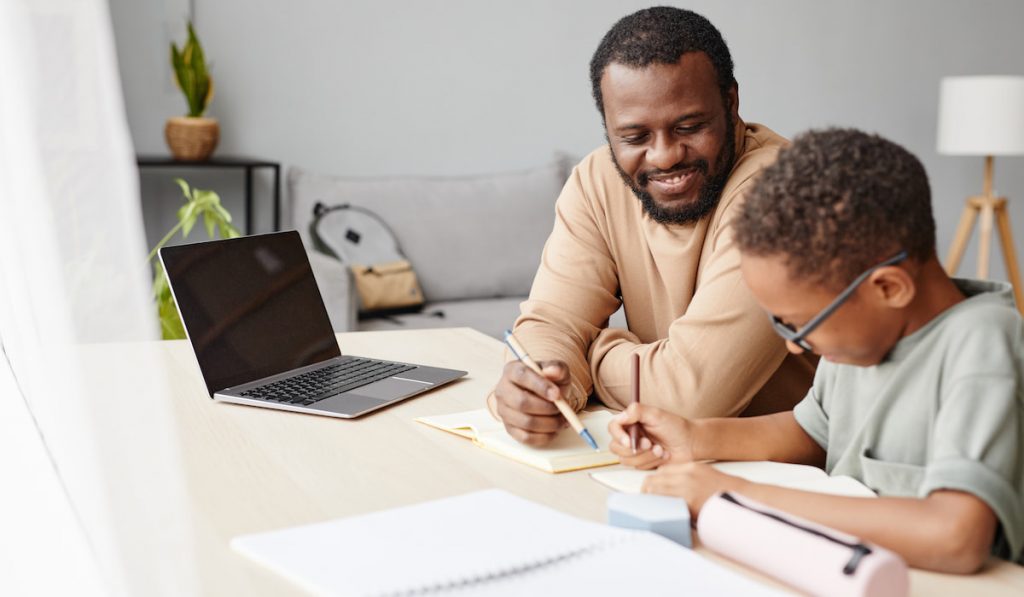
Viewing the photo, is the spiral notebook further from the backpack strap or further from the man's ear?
the backpack strap

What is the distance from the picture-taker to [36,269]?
1.72ft

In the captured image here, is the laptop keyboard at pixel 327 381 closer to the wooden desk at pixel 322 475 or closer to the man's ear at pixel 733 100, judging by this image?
the wooden desk at pixel 322 475

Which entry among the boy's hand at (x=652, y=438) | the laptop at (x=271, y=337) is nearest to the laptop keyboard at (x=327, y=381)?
the laptop at (x=271, y=337)

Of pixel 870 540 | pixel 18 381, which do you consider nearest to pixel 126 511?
pixel 18 381

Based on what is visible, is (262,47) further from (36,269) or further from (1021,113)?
(36,269)

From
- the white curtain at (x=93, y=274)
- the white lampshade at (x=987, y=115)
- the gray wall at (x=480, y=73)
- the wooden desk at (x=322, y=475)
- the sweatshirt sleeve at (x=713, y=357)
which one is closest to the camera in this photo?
the white curtain at (x=93, y=274)

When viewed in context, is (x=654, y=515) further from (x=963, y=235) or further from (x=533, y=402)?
(x=963, y=235)

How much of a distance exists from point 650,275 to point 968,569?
2.59 ft

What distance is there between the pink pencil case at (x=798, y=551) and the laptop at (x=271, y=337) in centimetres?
53

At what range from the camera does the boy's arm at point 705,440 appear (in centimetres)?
100

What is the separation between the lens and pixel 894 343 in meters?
0.88

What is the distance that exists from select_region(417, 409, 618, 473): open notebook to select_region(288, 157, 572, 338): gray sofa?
2182 mm

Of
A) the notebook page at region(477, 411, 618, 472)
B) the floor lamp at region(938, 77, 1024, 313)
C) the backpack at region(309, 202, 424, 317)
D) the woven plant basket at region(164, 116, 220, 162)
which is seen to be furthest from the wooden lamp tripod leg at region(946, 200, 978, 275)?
the notebook page at region(477, 411, 618, 472)

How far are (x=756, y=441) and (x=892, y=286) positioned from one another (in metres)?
0.27
